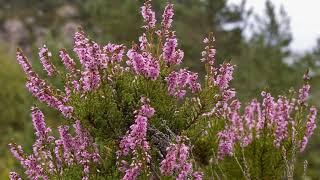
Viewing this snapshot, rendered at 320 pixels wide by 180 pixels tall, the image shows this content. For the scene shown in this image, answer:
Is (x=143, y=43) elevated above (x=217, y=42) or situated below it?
below

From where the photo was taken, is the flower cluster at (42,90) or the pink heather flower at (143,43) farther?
the pink heather flower at (143,43)

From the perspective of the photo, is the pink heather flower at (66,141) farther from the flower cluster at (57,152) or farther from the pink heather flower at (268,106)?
the pink heather flower at (268,106)

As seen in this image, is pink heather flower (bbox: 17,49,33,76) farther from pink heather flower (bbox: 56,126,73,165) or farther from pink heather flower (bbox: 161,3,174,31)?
pink heather flower (bbox: 161,3,174,31)

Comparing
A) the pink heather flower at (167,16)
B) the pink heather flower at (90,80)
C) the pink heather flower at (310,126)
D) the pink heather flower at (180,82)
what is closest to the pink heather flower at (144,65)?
the pink heather flower at (180,82)

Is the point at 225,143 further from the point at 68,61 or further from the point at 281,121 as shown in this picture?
the point at 68,61

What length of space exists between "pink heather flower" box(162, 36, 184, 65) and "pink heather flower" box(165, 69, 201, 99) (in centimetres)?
11

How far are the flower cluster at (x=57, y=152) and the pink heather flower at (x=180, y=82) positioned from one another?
85cm

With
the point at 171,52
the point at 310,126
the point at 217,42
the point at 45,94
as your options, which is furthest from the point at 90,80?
the point at 217,42

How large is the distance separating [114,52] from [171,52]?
1.66 feet

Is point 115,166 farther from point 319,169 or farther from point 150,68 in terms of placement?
point 319,169

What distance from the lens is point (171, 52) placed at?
5.27 m

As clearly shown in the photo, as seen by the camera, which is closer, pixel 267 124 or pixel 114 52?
pixel 114 52

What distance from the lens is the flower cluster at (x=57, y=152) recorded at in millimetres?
5098

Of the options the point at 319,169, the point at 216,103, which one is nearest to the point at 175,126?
the point at 216,103
